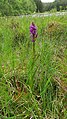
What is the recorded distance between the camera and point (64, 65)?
1.21 meters

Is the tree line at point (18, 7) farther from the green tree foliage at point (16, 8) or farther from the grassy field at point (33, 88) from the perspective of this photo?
the grassy field at point (33, 88)

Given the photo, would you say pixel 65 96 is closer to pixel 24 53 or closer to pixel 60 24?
pixel 24 53

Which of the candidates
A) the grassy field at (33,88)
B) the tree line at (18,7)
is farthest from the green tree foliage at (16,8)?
the grassy field at (33,88)

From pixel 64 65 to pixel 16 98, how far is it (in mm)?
397

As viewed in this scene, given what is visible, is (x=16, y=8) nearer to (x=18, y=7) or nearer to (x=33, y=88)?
(x=18, y=7)

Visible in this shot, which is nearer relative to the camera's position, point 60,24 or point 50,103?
point 50,103

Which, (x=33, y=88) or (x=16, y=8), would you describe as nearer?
(x=33, y=88)

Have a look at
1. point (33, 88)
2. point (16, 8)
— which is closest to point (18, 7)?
point (16, 8)

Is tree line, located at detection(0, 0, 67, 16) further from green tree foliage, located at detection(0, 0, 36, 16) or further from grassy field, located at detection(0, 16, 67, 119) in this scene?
grassy field, located at detection(0, 16, 67, 119)

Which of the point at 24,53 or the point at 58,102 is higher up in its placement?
the point at 24,53

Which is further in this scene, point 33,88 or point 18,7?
point 18,7

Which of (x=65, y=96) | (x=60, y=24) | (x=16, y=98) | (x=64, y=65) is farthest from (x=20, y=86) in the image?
(x=60, y=24)

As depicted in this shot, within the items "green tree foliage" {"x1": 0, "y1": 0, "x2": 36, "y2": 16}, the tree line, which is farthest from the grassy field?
"green tree foliage" {"x1": 0, "y1": 0, "x2": 36, "y2": 16}

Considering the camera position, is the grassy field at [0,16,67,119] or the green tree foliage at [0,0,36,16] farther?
the green tree foliage at [0,0,36,16]
